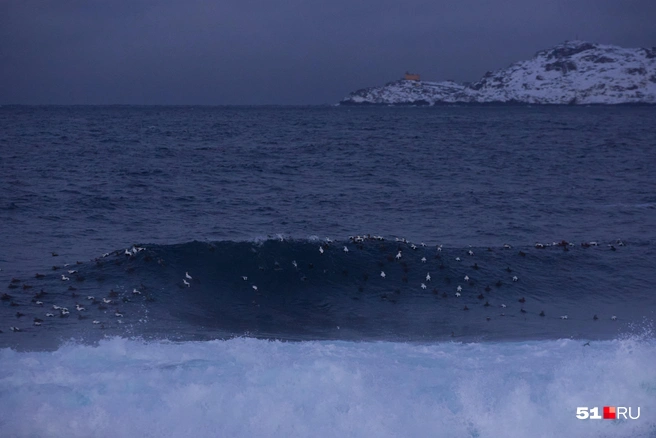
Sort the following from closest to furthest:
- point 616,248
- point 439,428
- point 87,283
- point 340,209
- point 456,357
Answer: point 439,428 < point 456,357 < point 87,283 < point 616,248 < point 340,209

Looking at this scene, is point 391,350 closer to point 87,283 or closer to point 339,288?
point 339,288

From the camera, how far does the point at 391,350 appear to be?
1374 centimetres

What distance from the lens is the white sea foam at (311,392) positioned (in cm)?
1086

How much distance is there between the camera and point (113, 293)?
17250 millimetres

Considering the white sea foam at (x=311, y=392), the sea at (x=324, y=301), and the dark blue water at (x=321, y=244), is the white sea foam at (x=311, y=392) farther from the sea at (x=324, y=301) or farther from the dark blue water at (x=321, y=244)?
the dark blue water at (x=321, y=244)

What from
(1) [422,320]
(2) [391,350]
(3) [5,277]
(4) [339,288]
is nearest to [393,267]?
(4) [339,288]

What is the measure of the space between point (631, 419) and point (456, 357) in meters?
3.45

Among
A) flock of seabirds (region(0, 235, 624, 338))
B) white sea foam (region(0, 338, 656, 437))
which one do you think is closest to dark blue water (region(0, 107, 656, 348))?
flock of seabirds (region(0, 235, 624, 338))

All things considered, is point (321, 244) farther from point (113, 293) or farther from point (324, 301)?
point (113, 293)

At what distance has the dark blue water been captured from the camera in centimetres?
1647
